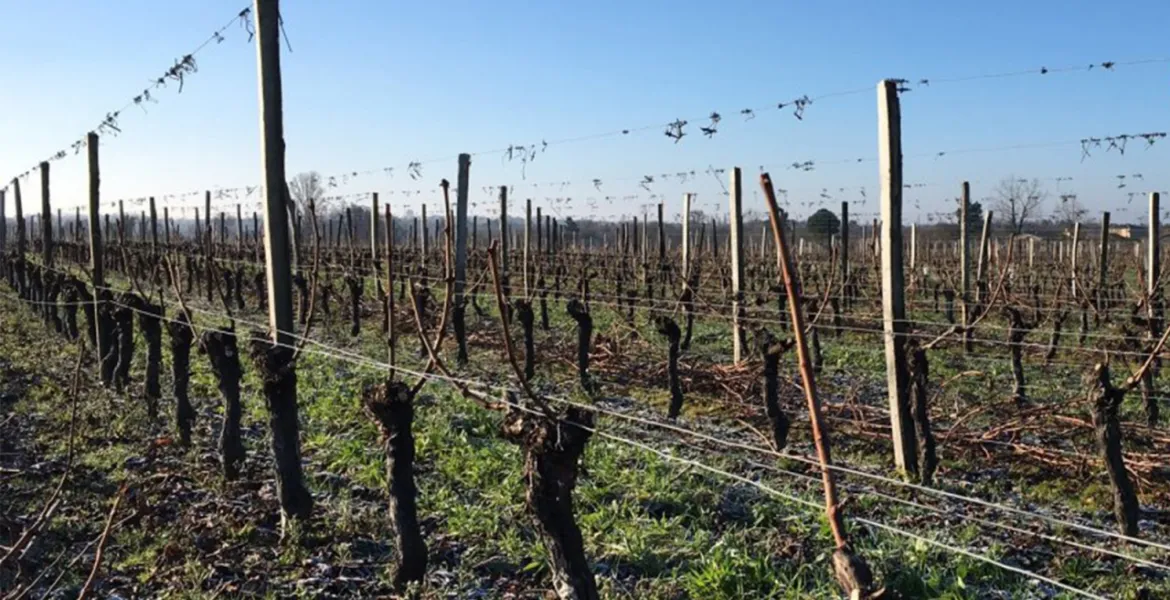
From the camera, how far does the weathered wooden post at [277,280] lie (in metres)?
4.74

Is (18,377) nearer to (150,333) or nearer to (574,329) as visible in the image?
(150,333)

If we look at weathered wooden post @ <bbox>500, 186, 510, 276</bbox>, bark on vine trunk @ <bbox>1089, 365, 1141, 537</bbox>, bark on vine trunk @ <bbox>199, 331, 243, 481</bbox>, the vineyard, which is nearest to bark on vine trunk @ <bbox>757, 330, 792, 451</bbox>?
the vineyard

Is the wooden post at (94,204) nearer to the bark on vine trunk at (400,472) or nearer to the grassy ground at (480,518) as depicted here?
the grassy ground at (480,518)

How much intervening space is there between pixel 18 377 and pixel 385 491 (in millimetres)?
6288

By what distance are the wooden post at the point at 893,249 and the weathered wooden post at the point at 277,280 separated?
3.57 m

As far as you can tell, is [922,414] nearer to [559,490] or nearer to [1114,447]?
[1114,447]

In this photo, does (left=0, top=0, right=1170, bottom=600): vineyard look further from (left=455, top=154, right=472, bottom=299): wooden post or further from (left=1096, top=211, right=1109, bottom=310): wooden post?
(left=455, top=154, right=472, bottom=299): wooden post

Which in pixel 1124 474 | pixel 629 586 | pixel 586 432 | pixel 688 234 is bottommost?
pixel 629 586

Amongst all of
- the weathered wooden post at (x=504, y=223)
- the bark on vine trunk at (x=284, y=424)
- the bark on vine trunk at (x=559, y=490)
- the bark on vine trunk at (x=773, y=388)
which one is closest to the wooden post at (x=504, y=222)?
the weathered wooden post at (x=504, y=223)

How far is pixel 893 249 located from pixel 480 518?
3062 millimetres

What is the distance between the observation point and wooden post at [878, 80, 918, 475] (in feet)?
18.1

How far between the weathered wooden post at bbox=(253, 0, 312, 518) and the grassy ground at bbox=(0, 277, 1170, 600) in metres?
0.27

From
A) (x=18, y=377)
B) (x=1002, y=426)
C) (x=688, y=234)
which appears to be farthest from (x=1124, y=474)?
(x=18, y=377)

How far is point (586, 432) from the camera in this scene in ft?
10.4
